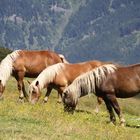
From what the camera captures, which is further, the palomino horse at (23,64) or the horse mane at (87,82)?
the palomino horse at (23,64)

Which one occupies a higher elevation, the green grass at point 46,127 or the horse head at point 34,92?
the green grass at point 46,127

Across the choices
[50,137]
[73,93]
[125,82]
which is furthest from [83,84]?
[50,137]

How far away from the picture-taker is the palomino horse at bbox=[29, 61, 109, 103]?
29.7 meters

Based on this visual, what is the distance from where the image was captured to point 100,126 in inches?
898

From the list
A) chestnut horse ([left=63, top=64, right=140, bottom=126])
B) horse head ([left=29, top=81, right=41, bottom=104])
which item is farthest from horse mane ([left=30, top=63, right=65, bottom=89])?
chestnut horse ([left=63, top=64, right=140, bottom=126])

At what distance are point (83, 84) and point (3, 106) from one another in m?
4.23

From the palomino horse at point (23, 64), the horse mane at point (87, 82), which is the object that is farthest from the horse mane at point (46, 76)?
the horse mane at point (87, 82)

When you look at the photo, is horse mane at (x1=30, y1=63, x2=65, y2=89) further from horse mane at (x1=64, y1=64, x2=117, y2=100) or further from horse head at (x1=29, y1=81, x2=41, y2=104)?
horse mane at (x1=64, y1=64, x2=117, y2=100)

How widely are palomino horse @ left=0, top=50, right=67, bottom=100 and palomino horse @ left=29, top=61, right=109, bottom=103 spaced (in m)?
2.27

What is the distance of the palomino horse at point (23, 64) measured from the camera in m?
31.3

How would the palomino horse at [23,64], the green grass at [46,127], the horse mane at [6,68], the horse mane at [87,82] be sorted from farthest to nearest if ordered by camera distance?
the palomino horse at [23,64] < the horse mane at [6,68] < the horse mane at [87,82] < the green grass at [46,127]

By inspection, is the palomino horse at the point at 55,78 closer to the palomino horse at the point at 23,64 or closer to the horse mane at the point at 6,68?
the horse mane at the point at 6,68

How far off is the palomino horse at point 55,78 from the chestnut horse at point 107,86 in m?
3.50

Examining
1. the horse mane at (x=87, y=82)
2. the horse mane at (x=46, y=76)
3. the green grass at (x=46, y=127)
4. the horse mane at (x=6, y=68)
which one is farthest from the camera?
the horse mane at (x=6, y=68)
